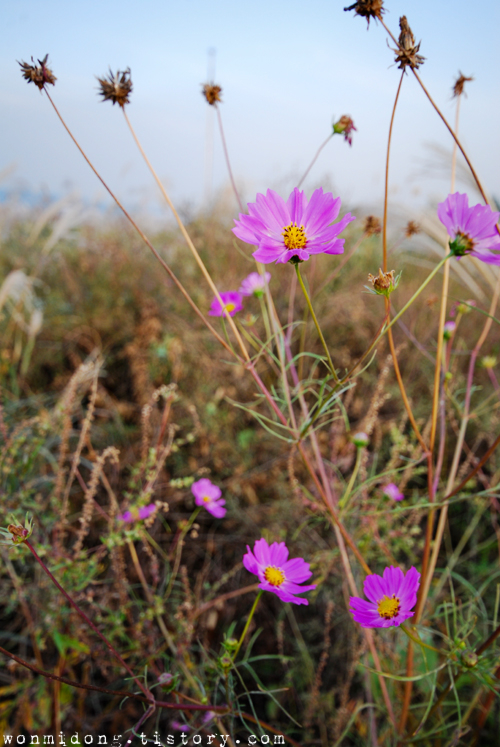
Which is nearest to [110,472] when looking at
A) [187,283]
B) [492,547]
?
[187,283]

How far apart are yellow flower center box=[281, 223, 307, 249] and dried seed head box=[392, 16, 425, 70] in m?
0.20

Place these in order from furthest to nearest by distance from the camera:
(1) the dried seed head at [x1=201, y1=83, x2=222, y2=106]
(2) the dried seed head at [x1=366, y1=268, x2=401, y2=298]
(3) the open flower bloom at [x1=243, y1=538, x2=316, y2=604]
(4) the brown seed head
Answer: (4) the brown seed head
(1) the dried seed head at [x1=201, y1=83, x2=222, y2=106]
(3) the open flower bloom at [x1=243, y1=538, x2=316, y2=604]
(2) the dried seed head at [x1=366, y1=268, x2=401, y2=298]

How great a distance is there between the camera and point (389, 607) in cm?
52

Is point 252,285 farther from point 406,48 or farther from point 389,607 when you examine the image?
point 389,607

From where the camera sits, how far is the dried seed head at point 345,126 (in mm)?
728

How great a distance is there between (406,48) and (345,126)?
25cm

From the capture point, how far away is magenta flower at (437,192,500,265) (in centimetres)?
49

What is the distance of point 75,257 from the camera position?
3.08 meters

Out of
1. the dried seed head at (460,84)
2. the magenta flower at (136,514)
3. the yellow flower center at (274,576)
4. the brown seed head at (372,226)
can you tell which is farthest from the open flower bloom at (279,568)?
the dried seed head at (460,84)

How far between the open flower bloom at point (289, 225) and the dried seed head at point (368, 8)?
192mm

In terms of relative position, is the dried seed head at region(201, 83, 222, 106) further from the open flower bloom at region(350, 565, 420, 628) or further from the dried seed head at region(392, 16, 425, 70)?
the open flower bloom at region(350, 565, 420, 628)

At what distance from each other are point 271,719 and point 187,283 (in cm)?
166

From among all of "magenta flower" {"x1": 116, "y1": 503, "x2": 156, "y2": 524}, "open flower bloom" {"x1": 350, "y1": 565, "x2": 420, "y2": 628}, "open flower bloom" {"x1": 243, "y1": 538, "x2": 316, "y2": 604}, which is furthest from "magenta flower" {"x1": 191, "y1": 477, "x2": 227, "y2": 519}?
"open flower bloom" {"x1": 350, "y1": 565, "x2": 420, "y2": 628}

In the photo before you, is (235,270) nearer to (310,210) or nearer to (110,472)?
(110,472)
